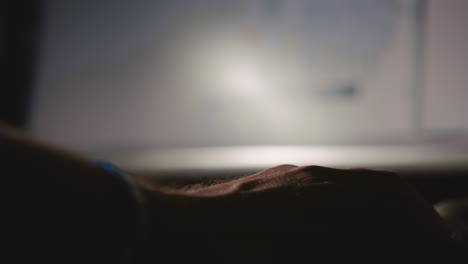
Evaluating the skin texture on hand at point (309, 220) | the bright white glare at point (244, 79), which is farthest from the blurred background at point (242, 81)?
the skin texture on hand at point (309, 220)

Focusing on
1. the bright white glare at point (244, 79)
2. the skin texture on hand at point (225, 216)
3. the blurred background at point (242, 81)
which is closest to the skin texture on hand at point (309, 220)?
the skin texture on hand at point (225, 216)

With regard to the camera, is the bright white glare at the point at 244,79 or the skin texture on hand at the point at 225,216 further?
the bright white glare at the point at 244,79

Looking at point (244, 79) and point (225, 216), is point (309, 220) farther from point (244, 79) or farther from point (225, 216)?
point (244, 79)

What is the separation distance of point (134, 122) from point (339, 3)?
0.92m

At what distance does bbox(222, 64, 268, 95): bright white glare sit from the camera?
146cm

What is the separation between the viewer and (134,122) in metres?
1.53

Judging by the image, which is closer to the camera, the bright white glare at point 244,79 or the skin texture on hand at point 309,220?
the skin texture on hand at point 309,220

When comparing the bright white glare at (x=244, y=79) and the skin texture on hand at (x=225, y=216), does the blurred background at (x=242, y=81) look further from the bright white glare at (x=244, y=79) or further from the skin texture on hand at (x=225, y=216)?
the skin texture on hand at (x=225, y=216)

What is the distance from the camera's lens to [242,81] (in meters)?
1.47

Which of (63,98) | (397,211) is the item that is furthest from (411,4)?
(63,98)

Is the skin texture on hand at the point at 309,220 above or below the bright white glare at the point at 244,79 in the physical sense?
below

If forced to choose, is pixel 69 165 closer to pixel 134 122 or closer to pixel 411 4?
pixel 134 122

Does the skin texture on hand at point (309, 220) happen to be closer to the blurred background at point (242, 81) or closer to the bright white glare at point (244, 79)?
the blurred background at point (242, 81)

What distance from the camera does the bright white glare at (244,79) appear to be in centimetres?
146
